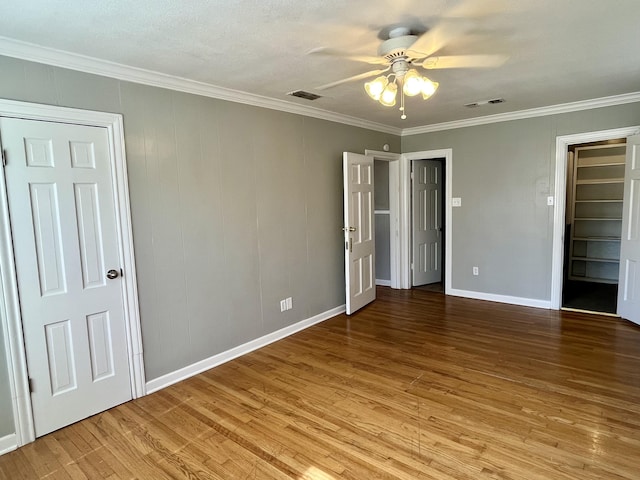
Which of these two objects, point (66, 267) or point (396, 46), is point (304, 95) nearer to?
point (396, 46)

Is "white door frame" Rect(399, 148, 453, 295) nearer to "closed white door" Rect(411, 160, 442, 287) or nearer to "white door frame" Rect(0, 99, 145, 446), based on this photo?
"closed white door" Rect(411, 160, 442, 287)

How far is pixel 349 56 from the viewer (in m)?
2.60

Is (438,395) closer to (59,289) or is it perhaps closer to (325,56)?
(325,56)

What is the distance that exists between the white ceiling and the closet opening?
2.83 meters

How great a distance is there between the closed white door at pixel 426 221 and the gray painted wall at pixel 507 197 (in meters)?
0.62

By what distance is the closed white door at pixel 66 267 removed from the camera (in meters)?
2.31

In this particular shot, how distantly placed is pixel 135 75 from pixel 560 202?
4.74 m

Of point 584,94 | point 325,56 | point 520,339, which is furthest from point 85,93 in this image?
point 584,94

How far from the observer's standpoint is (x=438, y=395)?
9.09 ft

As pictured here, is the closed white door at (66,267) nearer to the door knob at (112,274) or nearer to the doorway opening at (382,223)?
the door knob at (112,274)

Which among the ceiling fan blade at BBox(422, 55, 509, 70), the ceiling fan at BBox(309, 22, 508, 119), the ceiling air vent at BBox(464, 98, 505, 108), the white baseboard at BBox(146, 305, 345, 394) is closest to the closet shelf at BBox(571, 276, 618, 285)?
the ceiling air vent at BBox(464, 98, 505, 108)

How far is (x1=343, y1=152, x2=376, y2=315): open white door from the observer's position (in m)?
4.46

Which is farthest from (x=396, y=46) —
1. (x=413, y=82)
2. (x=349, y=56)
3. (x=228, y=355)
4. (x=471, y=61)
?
(x=228, y=355)

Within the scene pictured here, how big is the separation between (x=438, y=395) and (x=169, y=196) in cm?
261
